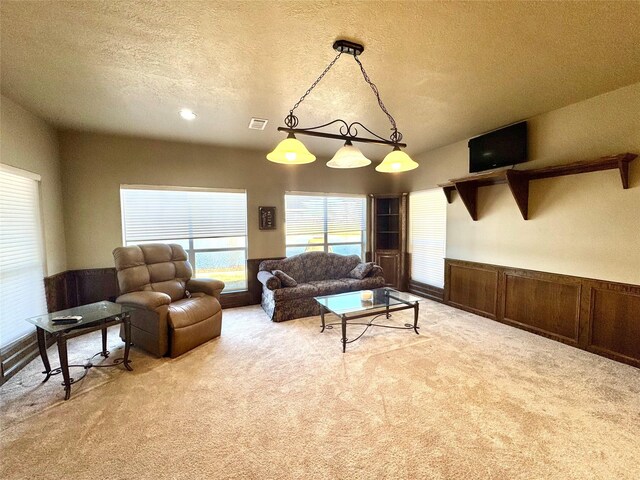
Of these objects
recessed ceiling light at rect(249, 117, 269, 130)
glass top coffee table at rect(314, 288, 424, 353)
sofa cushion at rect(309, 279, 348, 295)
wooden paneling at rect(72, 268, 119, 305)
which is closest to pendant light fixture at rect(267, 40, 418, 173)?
recessed ceiling light at rect(249, 117, 269, 130)

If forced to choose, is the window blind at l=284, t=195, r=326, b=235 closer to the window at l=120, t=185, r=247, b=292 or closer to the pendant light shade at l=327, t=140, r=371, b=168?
the window at l=120, t=185, r=247, b=292

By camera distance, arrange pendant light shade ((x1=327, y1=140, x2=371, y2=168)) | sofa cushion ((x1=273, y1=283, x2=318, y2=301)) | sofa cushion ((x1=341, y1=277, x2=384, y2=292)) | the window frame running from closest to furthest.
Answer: pendant light shade ((x1=327, y1=140, x2=371, y2=168)) → the window frame → sofa cushion ((x1=273, y1=283, x2=318, y2=301)) → sofa cushion ((x1=341, y1=277, x2=384, y2=292))

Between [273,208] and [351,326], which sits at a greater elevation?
[273,208]

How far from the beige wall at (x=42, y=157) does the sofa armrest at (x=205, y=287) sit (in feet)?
5.29

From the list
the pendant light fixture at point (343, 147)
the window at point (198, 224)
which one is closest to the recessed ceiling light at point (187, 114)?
the window at point (198, 224)

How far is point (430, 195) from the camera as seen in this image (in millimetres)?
5059

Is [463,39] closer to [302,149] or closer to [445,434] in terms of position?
[302,149]

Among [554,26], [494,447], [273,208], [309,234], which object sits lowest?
[494,447]

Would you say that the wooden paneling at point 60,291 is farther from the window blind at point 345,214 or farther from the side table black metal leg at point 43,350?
the window blind at point 345,214

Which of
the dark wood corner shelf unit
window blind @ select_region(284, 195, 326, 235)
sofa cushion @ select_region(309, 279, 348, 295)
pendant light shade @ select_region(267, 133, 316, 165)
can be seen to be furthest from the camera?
the dark wood corner shelf unit

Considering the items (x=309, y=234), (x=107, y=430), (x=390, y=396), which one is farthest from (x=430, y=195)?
(x=107, y=430)

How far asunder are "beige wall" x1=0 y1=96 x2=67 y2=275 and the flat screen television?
5356 millimetres

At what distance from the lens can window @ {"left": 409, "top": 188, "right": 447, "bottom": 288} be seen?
4.85m

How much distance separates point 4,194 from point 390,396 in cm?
394
